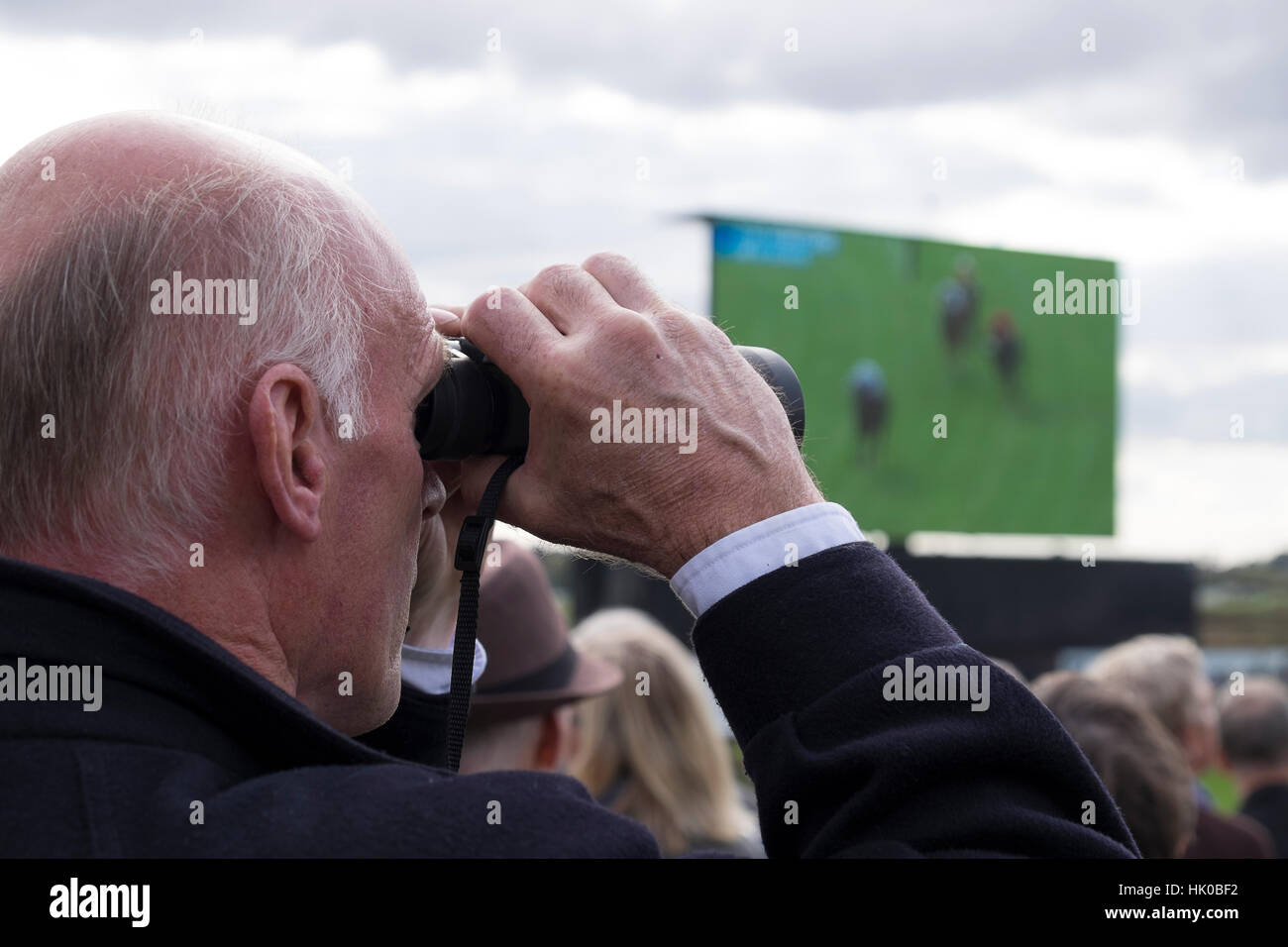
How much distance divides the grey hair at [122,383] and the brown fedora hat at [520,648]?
1.47 metres

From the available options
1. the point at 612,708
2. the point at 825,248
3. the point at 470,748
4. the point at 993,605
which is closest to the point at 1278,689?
the point at 612,708

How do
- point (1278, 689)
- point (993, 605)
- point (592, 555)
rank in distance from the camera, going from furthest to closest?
point (993, 605) < point (1278, 689) < point (592, 555)

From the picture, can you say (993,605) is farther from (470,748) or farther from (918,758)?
(918,758)

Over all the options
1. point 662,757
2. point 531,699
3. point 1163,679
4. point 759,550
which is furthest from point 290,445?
point 1163,679

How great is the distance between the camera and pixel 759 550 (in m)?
1.39

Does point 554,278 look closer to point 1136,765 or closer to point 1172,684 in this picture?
point 1136,765

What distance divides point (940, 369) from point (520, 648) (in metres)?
12.4

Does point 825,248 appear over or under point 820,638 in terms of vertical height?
over

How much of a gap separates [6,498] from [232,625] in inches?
9.7

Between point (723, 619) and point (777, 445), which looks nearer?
point (723, 619)

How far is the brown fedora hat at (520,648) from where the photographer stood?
2.85 meters

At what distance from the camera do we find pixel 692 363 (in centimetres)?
151

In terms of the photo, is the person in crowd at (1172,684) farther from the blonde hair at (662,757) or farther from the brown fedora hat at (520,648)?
the brown fedora hat at (520,648)
